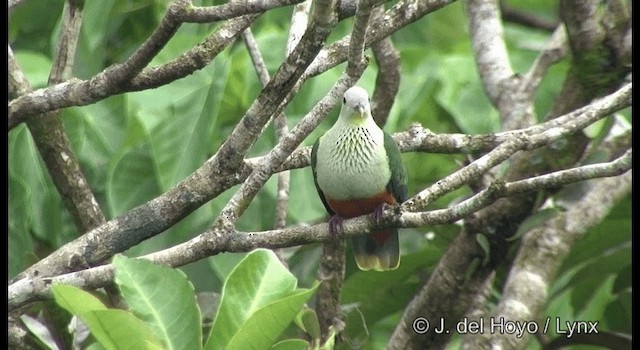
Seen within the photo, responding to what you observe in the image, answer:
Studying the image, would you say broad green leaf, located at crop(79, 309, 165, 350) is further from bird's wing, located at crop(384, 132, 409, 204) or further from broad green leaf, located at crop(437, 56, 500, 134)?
broad green leaf, located at crop(437, 56, 500, 134)

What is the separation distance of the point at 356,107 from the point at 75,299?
1450 millimetres

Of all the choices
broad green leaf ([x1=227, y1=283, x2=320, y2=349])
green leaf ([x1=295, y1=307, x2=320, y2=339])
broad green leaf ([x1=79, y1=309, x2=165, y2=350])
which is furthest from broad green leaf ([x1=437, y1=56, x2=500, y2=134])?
broad green leaf ([x1=79, y1=309, x2=165, y2=350])

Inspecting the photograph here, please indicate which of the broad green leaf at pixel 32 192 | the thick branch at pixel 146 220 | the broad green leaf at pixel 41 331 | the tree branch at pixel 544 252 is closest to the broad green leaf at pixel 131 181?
the broad green leaf at pixel 32 192

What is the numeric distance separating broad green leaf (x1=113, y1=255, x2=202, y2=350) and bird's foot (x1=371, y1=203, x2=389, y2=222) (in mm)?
656

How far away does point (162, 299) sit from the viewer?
3.05 m

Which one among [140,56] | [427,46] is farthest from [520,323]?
[427,46]

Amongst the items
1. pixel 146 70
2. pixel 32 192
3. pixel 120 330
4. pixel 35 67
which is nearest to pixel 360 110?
pixel 146 70

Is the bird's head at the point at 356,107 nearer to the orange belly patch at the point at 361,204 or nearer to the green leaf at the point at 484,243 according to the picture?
the orange belly patch at the point at 361,204

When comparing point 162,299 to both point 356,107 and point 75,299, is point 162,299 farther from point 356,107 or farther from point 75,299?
point 356,107

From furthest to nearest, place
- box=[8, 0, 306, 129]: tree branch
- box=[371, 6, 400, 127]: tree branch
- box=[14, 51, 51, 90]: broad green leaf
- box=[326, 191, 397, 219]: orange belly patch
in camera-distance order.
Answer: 1. box=[14, 51, 51, 90]: broad green leaf
2. box=[371, 6, 400, 127]: tree branch
3. box=[326, 191, 397, 219]: orange belly patch
4. box=[8, 0, 306, 129]: tree branch

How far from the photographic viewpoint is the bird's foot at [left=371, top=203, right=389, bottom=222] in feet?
11.4

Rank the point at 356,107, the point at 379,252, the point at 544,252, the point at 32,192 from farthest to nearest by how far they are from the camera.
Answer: the point at 32,192, the point at 544,252, the point at 379,252, the point at 356,107

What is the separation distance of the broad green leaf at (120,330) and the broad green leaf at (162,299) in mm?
62

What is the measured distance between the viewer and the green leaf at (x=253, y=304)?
2963 mm
